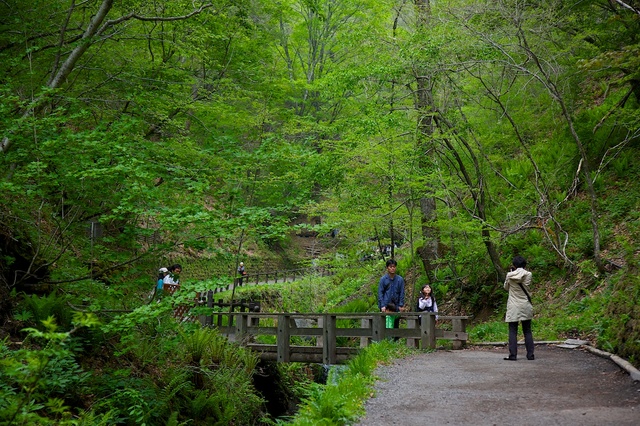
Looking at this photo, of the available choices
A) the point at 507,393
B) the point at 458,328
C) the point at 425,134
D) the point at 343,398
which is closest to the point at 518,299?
the point at 507,393

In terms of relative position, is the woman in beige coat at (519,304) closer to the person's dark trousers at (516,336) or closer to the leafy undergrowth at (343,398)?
the person's dark trousers at (516,336)

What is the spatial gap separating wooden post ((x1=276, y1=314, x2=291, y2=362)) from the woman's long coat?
533cm

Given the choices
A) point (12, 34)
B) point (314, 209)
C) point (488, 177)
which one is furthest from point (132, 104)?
point (488, 177)

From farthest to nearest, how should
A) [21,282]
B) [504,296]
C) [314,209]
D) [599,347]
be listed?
[504,296], [314,209], [599,347], [21,282]

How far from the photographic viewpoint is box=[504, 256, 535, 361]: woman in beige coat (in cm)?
907

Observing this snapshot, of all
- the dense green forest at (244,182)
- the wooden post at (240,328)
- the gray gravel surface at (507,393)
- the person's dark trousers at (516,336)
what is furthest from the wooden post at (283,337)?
the person's dark trousers at (516,336)

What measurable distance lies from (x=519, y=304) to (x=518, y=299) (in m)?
0.09

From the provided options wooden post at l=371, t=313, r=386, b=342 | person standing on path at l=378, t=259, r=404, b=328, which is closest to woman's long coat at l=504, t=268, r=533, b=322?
person standing on path at l=378, t=259, r=404, b=328

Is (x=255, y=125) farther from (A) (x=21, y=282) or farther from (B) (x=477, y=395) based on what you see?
(B) (x=477, y=395)

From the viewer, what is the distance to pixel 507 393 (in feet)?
20.9

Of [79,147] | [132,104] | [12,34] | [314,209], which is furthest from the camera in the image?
[314,209]

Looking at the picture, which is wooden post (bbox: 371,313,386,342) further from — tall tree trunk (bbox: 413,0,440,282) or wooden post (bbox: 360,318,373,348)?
tall tree trunk (bbox: 413,0,440,282)

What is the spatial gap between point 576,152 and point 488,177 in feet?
10.8

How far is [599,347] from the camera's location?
941cm
